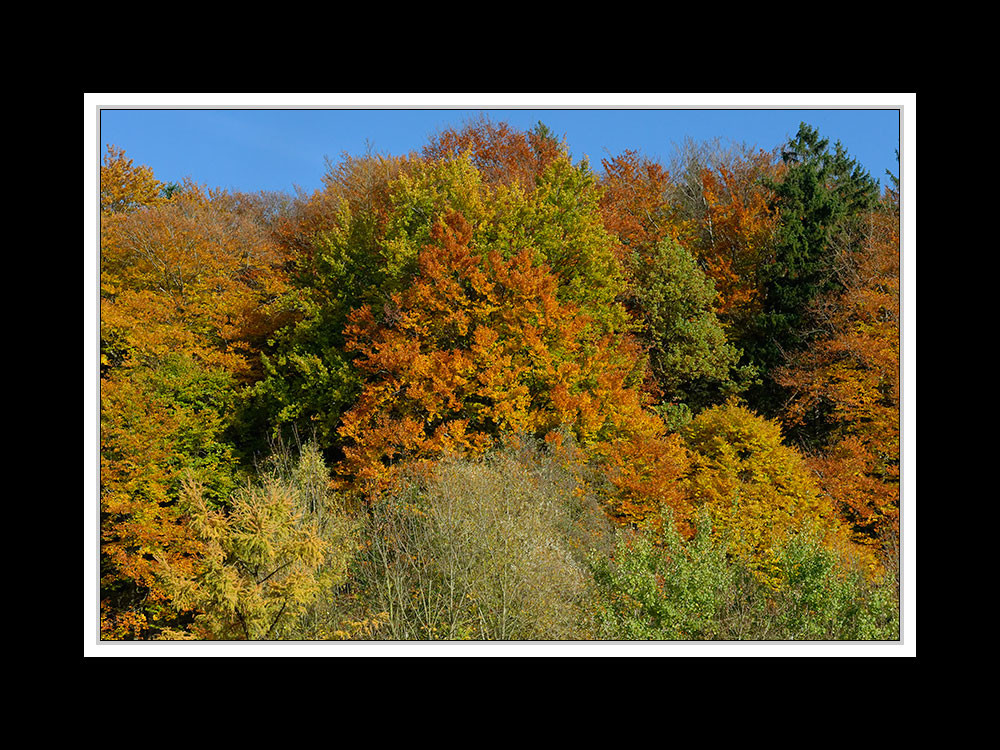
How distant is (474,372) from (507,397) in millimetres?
967

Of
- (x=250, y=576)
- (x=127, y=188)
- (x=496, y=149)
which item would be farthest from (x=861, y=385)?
(x=127, y=188)

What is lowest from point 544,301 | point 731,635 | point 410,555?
point 731,635

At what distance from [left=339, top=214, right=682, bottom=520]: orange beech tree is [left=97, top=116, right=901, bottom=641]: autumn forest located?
85 mm

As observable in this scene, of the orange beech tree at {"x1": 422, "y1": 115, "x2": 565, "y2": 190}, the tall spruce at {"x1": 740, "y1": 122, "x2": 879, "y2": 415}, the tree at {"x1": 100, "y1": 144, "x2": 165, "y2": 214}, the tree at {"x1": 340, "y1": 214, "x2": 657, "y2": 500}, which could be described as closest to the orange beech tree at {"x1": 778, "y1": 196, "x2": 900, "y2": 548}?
the tall spruce at {"x1": 740, "y1": 122, "x2": 879, "y2": 415}

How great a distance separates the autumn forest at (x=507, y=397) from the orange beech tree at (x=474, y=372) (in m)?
0.09

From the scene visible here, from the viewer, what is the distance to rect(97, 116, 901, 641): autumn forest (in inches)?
381

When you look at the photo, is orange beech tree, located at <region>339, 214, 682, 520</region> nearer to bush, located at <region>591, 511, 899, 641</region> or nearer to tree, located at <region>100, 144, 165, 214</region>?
tree, located at <region>100, 144, 165, 214</region>

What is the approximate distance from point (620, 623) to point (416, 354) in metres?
11.6

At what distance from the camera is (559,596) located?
390 inches

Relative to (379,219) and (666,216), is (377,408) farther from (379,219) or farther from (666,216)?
(666,216)

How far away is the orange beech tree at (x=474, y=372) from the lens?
765 inches

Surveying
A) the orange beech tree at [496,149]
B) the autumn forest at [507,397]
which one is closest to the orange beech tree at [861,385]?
the autumn forest at [507,397]

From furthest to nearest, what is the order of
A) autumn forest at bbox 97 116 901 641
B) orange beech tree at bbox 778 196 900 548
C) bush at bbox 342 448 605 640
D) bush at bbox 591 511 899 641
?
orange beech tree at bbox 778 196 900 548, autumn forest at bbox 97 116 901 641, bush at bbox 342 448 605 640, bush at bbox 591 511 899 641
